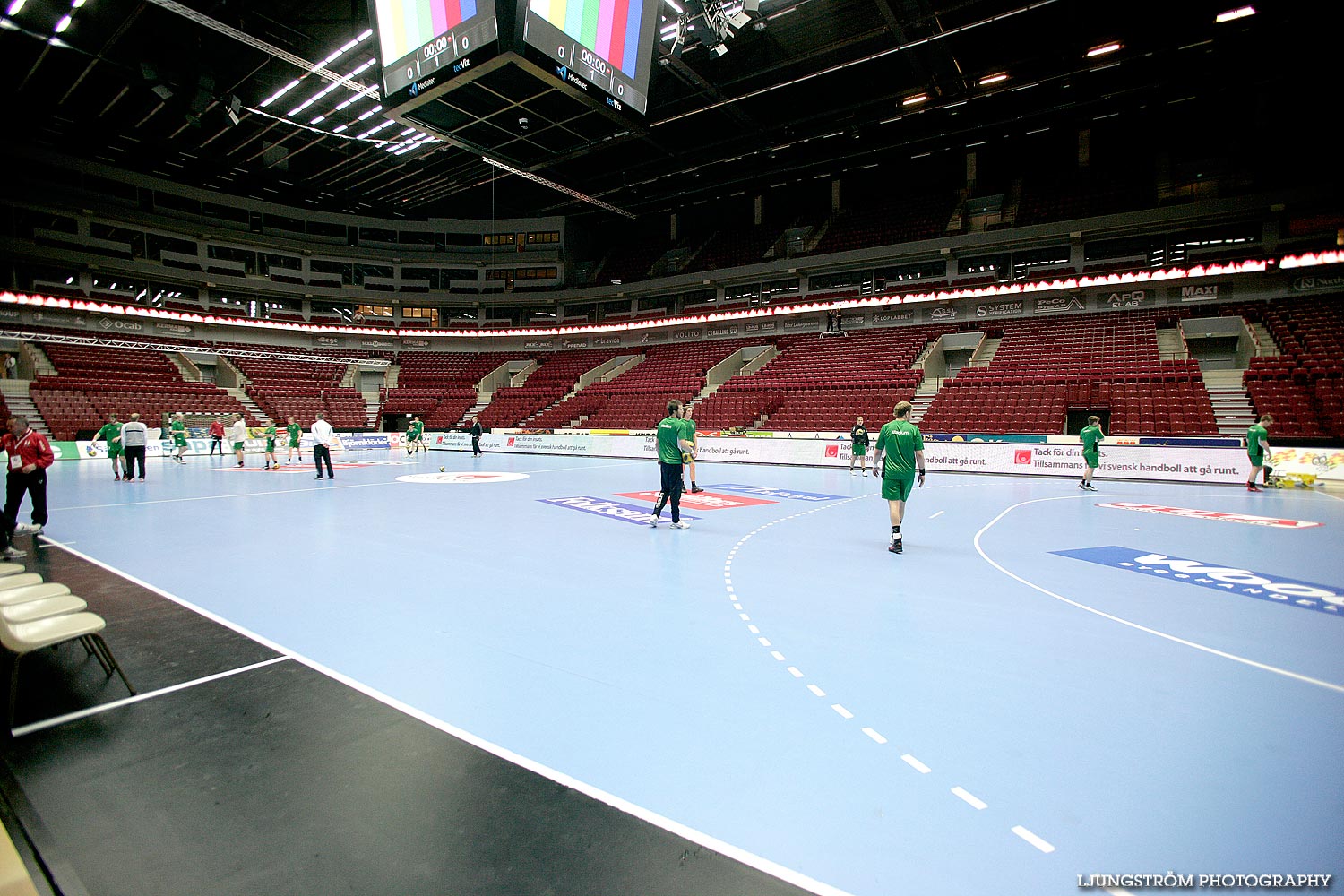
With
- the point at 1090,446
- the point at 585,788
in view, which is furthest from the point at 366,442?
the point at 585,788

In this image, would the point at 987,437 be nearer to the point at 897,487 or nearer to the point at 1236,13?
the point at 897,487

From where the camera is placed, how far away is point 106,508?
946cm

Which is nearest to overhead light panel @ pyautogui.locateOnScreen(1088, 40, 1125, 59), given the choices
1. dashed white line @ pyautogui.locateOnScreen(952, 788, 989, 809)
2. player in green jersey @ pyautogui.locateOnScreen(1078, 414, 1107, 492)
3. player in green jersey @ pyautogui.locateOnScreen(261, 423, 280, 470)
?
player in green jersey @ pyautogui.locateOnScreen(1078, 414, 1107, 492)

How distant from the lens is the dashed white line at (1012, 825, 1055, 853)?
1.95 metres

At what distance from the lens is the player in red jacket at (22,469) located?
6.52m

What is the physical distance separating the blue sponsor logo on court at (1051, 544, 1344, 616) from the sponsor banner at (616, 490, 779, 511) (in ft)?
16.6

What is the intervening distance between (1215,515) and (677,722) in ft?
36.1

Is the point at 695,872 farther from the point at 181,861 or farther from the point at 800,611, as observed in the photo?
the point at 800,611

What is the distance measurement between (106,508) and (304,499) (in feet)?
9.00

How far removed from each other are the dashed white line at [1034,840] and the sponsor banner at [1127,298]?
1167 inches

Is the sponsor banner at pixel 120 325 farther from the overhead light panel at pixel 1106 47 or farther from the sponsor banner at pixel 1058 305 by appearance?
the sponsor banner at pixel 1058 305

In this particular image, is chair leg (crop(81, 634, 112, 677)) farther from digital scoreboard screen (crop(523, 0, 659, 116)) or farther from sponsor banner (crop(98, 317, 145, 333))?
sponsor banner (crop(98, 317, 145, 333))

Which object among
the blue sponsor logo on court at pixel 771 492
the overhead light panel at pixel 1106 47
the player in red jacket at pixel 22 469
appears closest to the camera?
the player in red jacket at pixel 22 469

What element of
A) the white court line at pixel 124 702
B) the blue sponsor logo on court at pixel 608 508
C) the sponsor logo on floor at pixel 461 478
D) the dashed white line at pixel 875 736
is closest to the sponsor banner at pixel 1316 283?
the blue sponsor logo on court at pixel 608 508
